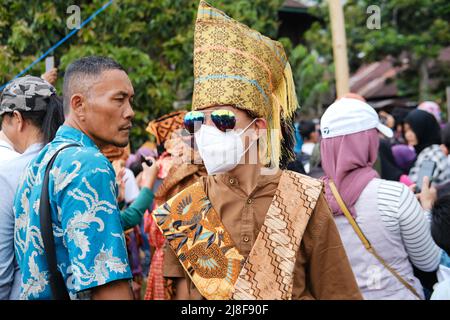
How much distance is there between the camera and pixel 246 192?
268 cm

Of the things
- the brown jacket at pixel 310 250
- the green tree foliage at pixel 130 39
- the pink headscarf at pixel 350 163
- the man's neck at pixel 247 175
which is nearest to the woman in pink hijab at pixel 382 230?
the pink headscarf at pixel 350 163

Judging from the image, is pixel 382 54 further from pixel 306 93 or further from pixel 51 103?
pixel 51 103

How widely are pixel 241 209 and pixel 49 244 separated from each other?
84 cm

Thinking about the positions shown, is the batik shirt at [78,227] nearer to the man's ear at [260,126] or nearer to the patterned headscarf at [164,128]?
the man's ear at [260,126]

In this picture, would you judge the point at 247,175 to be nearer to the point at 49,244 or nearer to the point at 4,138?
the point at 49,244

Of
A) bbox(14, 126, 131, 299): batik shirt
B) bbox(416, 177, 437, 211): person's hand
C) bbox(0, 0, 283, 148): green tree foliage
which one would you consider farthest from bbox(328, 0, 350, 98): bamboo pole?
bbox(14, 126, 131, 299): batik shirt

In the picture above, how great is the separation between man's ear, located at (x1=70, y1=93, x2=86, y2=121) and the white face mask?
1.69ft

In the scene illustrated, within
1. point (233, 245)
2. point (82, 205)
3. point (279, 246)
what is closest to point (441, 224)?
point (279, 246)

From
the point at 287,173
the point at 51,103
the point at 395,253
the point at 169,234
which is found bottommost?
the point at 395,253

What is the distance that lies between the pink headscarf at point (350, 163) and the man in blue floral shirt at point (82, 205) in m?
1.49

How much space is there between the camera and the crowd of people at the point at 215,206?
7.25 ft

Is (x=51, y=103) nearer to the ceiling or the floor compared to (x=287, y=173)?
nearer to the ceiling
